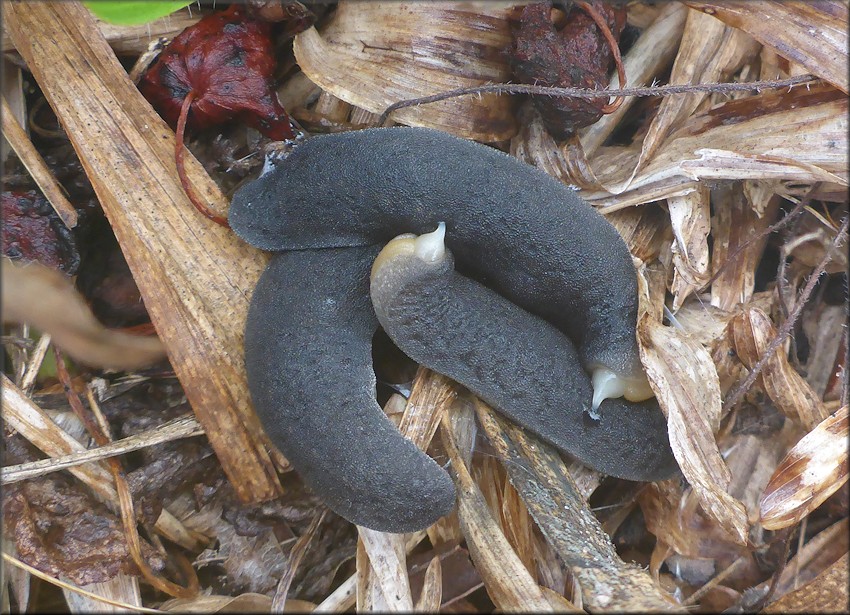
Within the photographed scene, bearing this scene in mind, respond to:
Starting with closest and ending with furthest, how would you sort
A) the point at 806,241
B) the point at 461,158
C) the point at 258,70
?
the point at 461,158
the point at 258,70
the point at 806,241

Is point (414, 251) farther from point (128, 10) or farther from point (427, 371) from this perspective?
point (128, 10)

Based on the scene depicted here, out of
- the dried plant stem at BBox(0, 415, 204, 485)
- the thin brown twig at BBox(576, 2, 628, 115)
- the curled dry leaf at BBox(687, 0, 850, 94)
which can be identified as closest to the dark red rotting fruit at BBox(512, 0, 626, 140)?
the thin brown twig at BBox(576, 2, 628, 115)

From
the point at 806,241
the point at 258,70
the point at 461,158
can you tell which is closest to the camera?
the point at 461,158

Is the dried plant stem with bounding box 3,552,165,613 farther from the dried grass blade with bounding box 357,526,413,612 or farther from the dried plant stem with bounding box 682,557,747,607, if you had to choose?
the dried plant stem with bounding box 682,557,747,607

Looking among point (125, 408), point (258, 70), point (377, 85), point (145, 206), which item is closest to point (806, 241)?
point (377, 85)

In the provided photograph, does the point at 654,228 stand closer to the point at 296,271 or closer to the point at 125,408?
the point at 296,271

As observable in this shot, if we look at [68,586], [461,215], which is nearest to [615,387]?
[461,215]
